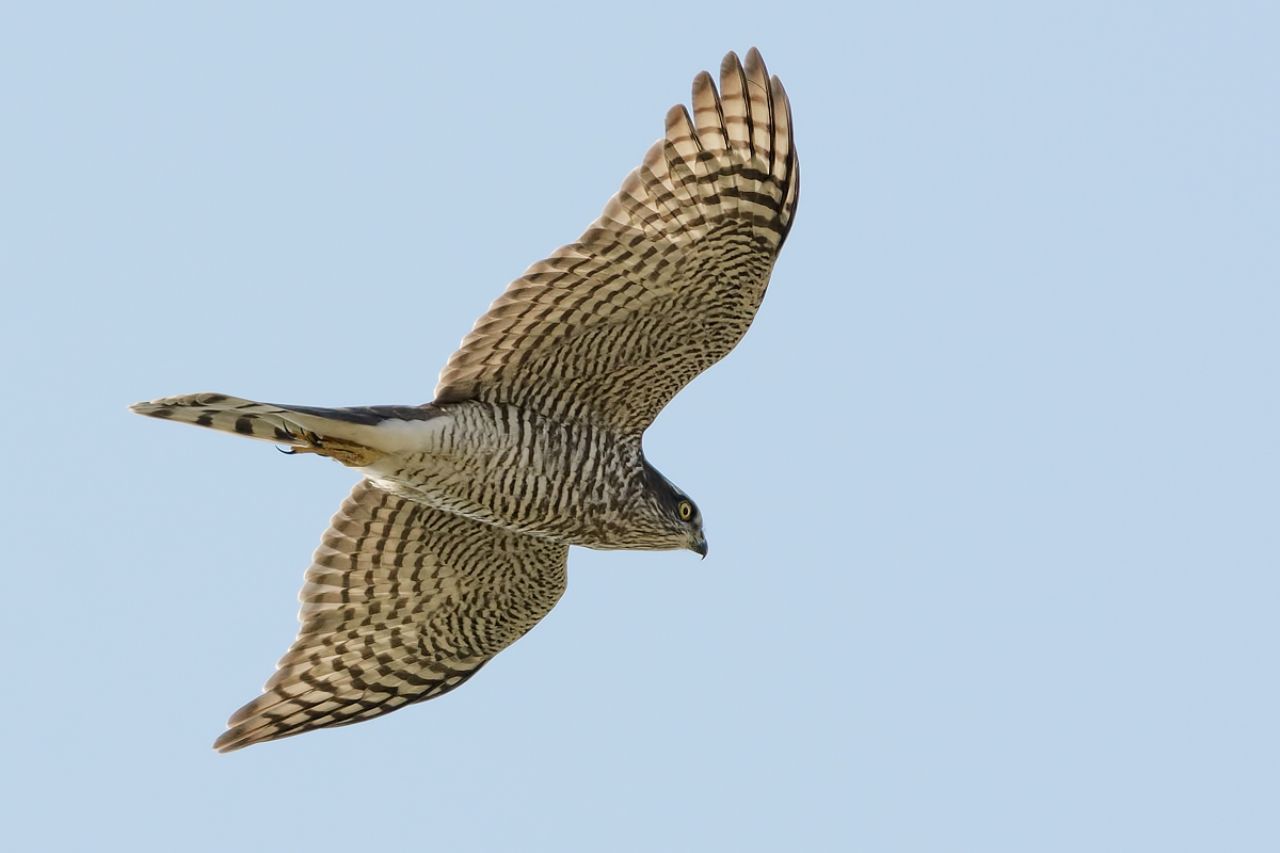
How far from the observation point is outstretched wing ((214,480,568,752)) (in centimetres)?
1200

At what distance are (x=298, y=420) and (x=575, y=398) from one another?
171 centimetres

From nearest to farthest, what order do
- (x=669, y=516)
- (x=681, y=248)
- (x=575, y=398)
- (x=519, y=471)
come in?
(x=681, y=248), (x=519, y=471), (x=575, y=398), (x=669, y=516)

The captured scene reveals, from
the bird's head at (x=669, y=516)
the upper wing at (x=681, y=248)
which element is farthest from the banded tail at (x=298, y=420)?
the bird's head at (x=669, y=516)

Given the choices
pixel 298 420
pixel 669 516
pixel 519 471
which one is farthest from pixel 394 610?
pixel 298 420

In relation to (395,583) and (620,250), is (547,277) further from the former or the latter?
(395,583)

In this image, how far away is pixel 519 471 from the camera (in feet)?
35.8

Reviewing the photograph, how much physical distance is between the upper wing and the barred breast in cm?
31

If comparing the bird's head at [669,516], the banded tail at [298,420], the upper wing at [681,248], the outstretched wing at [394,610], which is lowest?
the outstretched wing at [394,610]

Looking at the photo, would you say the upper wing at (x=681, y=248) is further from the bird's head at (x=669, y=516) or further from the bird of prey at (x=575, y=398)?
the bird's head at (x=669, y=516)

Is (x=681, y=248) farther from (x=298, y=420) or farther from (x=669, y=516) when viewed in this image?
(x=298, y=420)

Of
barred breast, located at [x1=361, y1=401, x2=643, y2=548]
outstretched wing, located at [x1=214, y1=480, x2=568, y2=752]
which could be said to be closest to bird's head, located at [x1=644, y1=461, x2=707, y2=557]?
barred breast, located at [x1=361, y1=401, x2=643, y2=548]

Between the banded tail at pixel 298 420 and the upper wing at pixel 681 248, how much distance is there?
56 cm

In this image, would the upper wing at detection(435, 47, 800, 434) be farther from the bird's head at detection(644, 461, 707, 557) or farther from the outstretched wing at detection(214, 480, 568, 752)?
the outstretched wing at detection(214, 480, 568, 752)

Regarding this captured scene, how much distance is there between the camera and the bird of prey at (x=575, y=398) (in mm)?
10438
